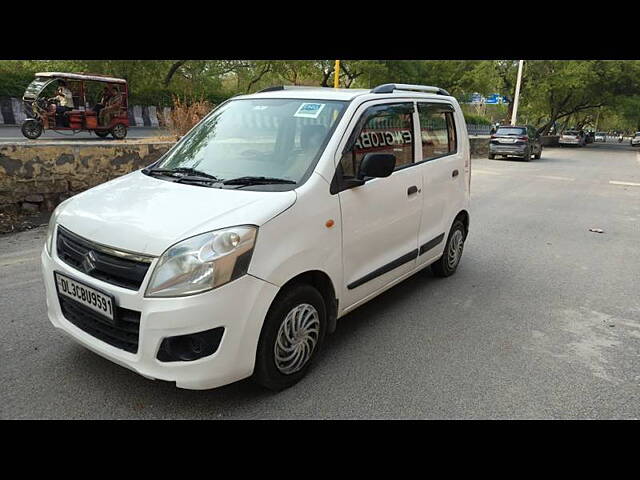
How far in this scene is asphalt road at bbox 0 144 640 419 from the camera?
288cm

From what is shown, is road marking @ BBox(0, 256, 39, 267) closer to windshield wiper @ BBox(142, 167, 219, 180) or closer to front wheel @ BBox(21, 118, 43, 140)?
windshield wiper @ BBox(142, 167, 219, 180)

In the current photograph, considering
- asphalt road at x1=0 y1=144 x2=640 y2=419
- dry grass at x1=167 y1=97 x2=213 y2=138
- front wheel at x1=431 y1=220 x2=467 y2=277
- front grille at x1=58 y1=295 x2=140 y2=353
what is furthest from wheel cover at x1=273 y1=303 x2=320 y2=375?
dry grass at x1=167 y1=97 x2=213 y2=138

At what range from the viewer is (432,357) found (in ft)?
11.7

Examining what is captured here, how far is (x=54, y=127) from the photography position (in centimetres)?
→ 1536

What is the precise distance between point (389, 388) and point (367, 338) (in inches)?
28.5

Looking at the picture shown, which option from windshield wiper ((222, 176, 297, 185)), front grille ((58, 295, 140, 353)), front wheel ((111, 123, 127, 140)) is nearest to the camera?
front grille ((58, 295, 140, 353))

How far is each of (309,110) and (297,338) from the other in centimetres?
168

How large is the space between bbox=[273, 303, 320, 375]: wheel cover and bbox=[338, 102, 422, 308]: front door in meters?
0.38

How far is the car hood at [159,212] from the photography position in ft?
8.39

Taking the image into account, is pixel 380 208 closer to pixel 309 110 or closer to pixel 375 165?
pixel 375 165

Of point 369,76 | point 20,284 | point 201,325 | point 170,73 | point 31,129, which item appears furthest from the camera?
point 170,73

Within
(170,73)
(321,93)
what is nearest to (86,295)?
(321,93)

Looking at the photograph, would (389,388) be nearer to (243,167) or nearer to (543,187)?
(243,167)

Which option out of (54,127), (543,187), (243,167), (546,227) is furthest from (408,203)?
(54,127)
